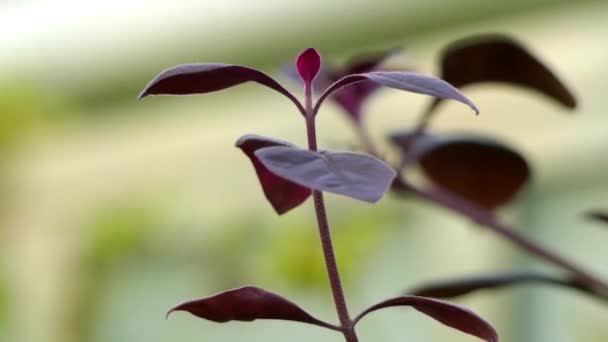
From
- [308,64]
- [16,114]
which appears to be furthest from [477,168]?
[16,114]

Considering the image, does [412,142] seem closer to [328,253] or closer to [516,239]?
[516,239]

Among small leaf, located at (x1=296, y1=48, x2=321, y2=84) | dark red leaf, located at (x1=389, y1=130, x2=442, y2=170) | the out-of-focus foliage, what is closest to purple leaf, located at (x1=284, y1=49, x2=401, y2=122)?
dark red leaf, located at (x1=389, y1=130, x2=442, y2=170)

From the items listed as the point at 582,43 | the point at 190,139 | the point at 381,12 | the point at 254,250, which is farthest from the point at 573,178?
the point at 190,139

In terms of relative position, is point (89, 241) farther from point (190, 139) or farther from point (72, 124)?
point (190, 139)

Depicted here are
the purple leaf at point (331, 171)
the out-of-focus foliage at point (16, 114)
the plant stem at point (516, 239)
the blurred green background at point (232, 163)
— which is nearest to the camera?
the purple leaf at point (331, 171)

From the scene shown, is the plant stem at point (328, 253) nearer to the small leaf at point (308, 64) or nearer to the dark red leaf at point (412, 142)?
the small leaf at point (308, 64)

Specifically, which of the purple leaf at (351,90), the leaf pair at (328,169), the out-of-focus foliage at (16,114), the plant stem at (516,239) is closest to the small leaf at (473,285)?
the plant stem at (516,239)

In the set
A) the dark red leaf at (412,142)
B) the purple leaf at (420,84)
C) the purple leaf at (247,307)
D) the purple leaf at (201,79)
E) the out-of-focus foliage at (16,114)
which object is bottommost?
the purple leaf at (247,307)
